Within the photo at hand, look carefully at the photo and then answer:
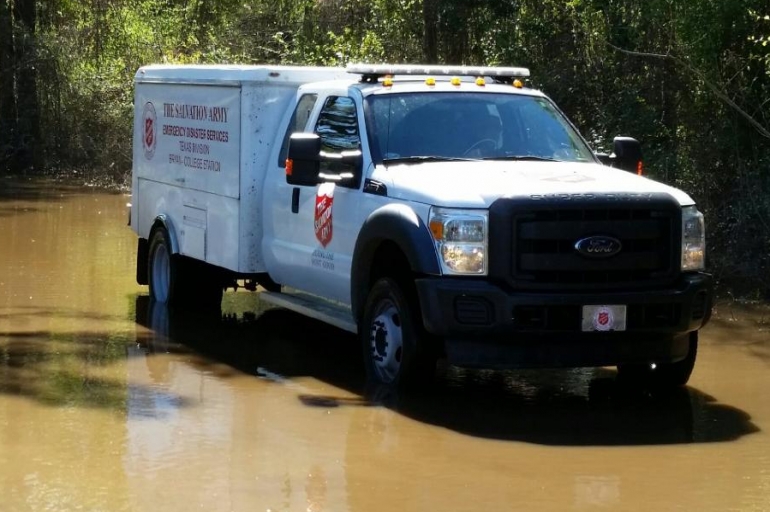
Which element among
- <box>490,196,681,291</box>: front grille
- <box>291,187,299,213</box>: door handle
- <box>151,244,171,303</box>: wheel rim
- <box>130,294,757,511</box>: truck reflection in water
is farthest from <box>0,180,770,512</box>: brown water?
<box>291,187,299,213</box>: door handle

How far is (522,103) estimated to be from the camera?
1019 centimetres

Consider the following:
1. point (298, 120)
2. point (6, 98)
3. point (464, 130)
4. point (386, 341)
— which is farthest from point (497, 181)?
point (6, 98)

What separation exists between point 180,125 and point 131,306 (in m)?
1.68

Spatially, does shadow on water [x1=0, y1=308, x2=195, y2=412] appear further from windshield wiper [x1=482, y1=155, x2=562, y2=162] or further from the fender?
windshield wiper [x1=482, y1=155, x2=562, y2=162]

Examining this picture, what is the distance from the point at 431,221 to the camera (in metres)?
8.61

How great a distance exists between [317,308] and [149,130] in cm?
358

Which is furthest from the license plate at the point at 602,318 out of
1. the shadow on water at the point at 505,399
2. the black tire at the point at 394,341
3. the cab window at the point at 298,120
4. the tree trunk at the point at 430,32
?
the tree trunk at the point at 430,32

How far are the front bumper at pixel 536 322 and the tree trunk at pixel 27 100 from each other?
2070 centimetres

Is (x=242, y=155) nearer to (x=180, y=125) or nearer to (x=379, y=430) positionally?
(x=180, y=125)

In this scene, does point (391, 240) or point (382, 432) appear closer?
point (382, 432)

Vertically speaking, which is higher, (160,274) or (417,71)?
(417,71)

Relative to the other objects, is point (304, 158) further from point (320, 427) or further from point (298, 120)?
point (320, 427)

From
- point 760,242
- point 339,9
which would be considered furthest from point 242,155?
point 339,9

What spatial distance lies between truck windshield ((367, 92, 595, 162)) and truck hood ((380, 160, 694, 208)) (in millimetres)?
201
